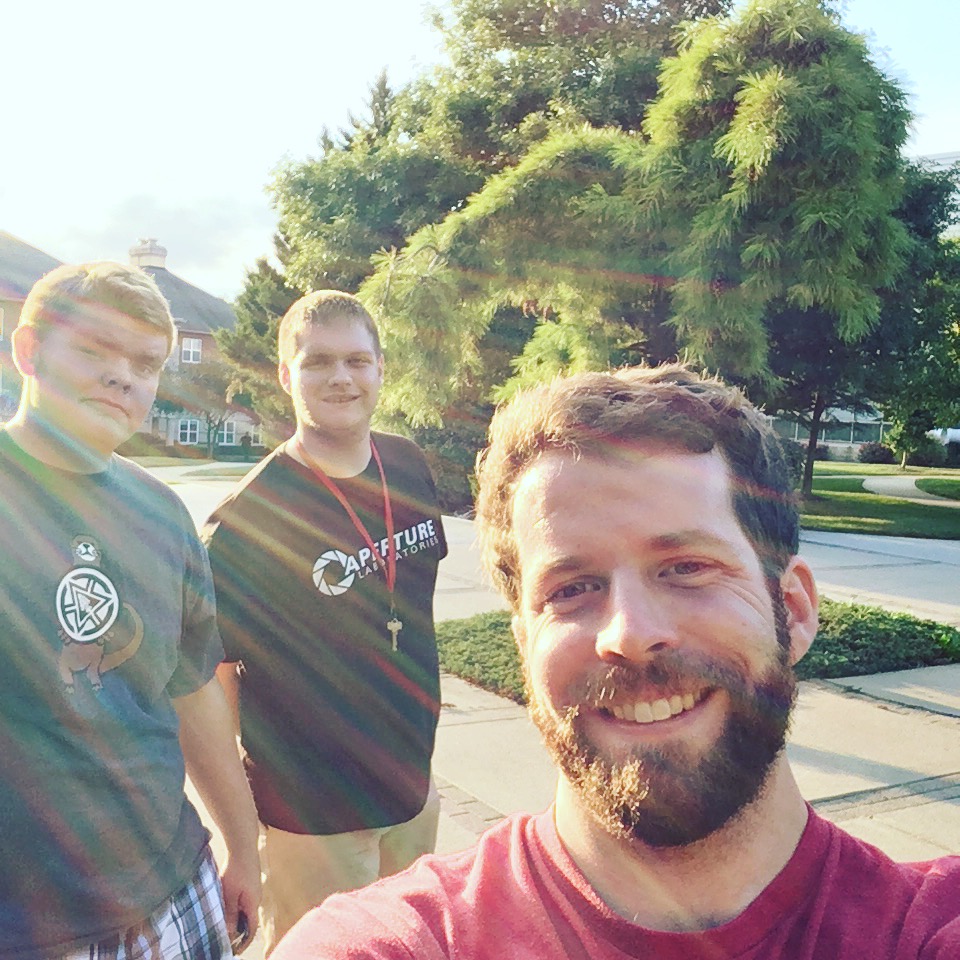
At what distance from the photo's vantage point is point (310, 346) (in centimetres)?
292

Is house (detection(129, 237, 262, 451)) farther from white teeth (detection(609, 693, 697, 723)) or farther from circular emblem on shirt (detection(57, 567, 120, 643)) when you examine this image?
white teeth (detection(609, 693, 697, 723))

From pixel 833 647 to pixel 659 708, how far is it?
6.25 m

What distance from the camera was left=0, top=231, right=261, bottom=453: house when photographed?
4800 cm

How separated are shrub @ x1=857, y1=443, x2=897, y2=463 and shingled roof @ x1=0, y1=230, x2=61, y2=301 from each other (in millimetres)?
39379

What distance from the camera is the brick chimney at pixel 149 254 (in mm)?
62312

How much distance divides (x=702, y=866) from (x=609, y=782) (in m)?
0.17

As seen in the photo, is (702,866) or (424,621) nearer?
(702,866)

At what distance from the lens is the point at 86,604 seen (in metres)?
1.92

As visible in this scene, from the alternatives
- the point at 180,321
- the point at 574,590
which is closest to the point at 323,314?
the point at 574,590

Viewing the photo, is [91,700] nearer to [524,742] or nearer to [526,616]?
[526,616]

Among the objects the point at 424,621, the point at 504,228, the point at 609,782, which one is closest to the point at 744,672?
the point at 609,782

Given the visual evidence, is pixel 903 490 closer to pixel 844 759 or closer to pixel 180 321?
pixel 844 759

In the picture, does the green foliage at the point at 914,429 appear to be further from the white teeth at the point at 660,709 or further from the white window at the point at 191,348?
the white window at the point at 191,348

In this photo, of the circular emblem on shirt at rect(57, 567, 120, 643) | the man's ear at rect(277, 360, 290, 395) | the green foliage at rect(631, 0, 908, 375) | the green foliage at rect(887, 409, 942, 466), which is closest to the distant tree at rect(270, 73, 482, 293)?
the green foliage at rect(631, 0, 908, 375)
